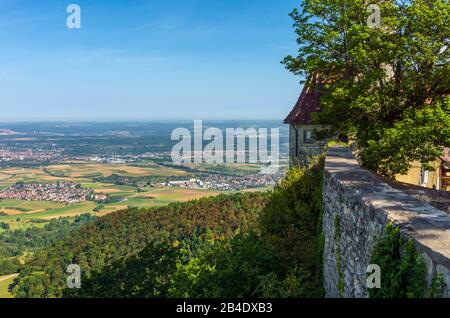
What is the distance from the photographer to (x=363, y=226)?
4738 millimetres

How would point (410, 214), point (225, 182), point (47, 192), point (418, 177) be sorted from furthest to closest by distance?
point (47, 192)
point (225, 182)
point (418, 177)
point (410, 214)

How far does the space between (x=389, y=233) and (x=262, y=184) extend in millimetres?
54536

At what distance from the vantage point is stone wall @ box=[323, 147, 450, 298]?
334 centimetres

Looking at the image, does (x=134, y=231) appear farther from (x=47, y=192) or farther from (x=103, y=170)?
(x=103, y=170)

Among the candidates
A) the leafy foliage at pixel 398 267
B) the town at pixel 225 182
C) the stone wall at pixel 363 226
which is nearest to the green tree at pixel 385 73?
the stone wall at pixel 363 226

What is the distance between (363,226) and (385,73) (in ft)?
27.0

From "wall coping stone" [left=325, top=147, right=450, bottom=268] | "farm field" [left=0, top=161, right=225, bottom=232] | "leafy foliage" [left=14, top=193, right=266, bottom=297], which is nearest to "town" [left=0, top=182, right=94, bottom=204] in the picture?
"farm field" [left=0, top=161, right=225, bottom=232]

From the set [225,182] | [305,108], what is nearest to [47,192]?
[225,182]

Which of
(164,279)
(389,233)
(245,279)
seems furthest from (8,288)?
(389,233)

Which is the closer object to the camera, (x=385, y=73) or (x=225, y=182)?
(x=385, y=73)

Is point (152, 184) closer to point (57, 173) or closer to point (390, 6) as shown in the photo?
point (57, 173)

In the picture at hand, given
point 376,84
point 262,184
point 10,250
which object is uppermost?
point 376,84

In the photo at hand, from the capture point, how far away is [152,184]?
8075 centimetres

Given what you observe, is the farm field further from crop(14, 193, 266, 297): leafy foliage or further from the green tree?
the green tree
